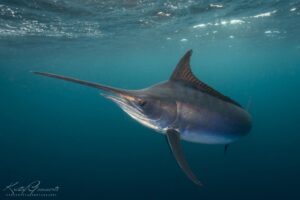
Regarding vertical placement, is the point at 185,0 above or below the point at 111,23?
above

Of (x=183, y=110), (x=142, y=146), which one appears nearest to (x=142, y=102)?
(x=183, y=110)

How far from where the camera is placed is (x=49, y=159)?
18.7 m

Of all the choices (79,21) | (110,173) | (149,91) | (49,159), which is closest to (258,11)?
(79,21)

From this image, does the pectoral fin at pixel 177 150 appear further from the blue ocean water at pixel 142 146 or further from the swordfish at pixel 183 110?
the blue ocean water at pixel 142 146

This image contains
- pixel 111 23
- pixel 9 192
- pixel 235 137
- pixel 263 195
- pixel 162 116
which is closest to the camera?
pixel 162 116

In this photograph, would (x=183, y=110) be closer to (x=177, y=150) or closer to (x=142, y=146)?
(x=177, y=150)

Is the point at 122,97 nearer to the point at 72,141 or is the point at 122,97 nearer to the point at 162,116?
the point at 162,116

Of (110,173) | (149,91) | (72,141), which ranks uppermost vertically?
(149,91)

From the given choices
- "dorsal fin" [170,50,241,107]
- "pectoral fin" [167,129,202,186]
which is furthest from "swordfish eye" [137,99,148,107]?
"dorsal fin" [170,50,241,107]

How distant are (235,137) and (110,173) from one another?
434 inches

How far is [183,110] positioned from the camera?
13.5 feet

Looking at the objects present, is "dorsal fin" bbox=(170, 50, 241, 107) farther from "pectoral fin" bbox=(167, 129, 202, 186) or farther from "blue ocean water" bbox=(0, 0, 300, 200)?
"blue ocean water" bbox=(0, 0, 300, 200)

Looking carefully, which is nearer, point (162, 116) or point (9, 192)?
point (162, 116)

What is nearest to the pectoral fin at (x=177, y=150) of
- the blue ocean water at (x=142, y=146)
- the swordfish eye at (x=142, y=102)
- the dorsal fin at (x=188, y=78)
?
the swordfish eye at (x=142, y=102)
